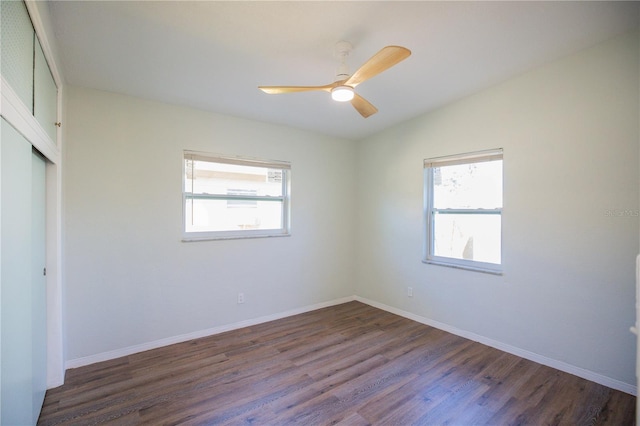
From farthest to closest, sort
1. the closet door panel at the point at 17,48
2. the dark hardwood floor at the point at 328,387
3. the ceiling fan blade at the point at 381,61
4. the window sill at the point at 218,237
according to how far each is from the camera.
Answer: the window sill at the point at 218,237
the dark hardwood floor at the point at 328,387
the ceiling fan blade at the point at 381,61
the closet door panel at the point at 17,48

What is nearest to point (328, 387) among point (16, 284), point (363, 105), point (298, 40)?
point (16, 284)

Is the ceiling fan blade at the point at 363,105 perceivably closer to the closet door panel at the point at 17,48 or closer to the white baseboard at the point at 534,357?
the closet door panel at the point at 17,48

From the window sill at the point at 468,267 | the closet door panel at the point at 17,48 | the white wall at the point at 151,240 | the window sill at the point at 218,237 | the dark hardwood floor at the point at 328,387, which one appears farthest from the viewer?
the window sill at the point at 218,237

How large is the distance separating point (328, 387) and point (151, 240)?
2.16 metres

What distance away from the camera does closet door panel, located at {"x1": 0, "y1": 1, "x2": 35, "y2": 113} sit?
3.98ft

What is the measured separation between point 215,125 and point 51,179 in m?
1.57

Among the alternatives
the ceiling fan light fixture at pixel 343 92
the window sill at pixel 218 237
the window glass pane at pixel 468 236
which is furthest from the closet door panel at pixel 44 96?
the window glass pane at pixel 468 236

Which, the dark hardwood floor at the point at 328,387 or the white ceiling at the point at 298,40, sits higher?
the white ceiling at the point at 298,40

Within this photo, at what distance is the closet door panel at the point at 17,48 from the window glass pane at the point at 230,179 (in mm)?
1674

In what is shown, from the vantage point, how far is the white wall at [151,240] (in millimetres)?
2646

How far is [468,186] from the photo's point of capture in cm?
337

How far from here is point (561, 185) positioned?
8.61ft

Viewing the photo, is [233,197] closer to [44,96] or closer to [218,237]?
[218,237]

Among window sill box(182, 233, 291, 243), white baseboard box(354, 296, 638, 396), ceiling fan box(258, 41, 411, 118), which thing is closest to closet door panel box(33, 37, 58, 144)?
ceiling fan box(258, 41, 411, 118)
